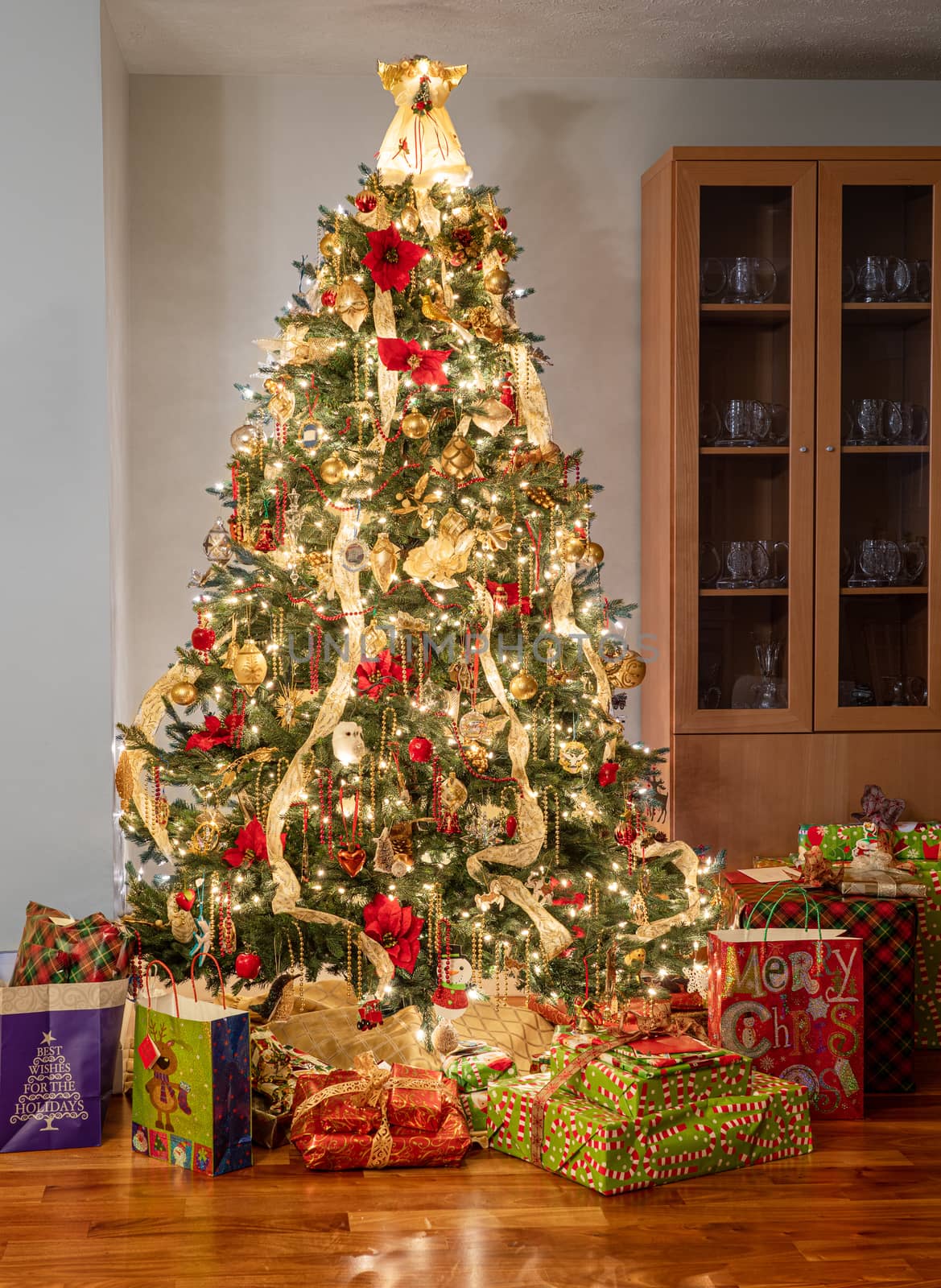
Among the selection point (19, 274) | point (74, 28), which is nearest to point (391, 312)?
point (19, 274)

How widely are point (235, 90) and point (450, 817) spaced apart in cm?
209

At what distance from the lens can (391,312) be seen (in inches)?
93.0

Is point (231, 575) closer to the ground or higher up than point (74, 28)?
closer to the ground

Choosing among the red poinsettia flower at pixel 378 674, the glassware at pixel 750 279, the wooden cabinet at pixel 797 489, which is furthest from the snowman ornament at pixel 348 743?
the glassware at pixel 750 279

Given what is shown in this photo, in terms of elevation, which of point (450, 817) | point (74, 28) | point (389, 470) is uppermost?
point (74, 28)

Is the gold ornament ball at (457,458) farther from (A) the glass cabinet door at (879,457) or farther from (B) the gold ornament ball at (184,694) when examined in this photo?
(A) the glass cabinet door at (879,457)

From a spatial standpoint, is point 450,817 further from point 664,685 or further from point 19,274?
point 19,274

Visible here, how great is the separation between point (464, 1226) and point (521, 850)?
0.71m

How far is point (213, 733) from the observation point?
93.5 inches

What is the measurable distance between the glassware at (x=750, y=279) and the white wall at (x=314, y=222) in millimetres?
368

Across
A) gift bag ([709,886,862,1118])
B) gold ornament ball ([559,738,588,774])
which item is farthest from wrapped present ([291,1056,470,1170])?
gold ornament ball ([559,738,588,774])

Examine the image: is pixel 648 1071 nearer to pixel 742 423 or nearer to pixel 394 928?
pixel 394 928

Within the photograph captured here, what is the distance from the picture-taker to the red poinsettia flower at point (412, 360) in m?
2.32

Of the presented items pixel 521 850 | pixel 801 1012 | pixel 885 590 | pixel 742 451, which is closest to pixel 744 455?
pixel 742 451
